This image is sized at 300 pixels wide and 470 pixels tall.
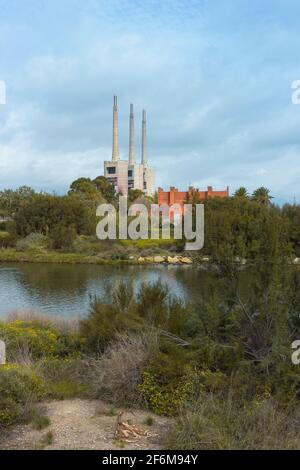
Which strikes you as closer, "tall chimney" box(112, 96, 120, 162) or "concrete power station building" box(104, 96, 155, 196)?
"tall chimney" box(112, 96, 120, 162)

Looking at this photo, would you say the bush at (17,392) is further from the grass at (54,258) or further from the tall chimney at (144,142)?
the tall chimney at (144,142)

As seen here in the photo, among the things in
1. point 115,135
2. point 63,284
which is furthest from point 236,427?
point 115,135

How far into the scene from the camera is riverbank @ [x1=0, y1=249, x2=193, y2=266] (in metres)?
39.1

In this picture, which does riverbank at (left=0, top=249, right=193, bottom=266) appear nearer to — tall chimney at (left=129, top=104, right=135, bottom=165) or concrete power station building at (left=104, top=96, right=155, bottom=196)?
concrete power station building at (left=104, top=96, right=155, bottom=196)

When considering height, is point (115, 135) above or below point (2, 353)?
above

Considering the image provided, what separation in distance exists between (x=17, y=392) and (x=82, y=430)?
932 millimetres

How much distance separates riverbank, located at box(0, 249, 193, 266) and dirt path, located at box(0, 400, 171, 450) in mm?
32112

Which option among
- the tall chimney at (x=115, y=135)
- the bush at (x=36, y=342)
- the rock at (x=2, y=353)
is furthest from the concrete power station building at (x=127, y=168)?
the rock at (x=2, y=353)

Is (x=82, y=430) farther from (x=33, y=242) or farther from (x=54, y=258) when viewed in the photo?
(x=33, y=242)

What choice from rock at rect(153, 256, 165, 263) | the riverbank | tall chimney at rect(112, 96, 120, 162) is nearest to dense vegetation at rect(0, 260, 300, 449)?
the riverbank

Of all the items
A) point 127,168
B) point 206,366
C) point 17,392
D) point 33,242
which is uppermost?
point 127,168

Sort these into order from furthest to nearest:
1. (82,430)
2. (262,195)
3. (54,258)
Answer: (262,195) → (54,258) → (82,430)

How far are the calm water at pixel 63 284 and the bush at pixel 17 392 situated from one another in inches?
155

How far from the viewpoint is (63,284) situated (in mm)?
26422
